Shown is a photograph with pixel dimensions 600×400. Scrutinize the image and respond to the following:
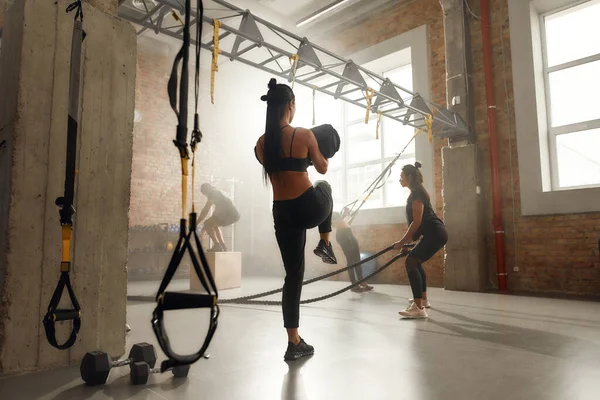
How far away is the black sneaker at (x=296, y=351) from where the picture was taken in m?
2.60

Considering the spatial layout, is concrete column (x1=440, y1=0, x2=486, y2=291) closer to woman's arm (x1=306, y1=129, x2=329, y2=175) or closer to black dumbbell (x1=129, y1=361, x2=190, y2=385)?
woman's arm (x1=306, y1=129, x2=329, y2=175)

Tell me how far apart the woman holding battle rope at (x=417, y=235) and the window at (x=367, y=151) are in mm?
4501

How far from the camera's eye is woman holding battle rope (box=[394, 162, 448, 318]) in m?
4.21

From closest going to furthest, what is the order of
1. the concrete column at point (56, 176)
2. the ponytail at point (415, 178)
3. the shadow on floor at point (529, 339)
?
the concrete column at point (56, 176), the shadow on floor at point (529, 339), the ponytail at point (415, 178)

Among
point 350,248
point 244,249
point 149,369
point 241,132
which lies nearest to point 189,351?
point 149,369

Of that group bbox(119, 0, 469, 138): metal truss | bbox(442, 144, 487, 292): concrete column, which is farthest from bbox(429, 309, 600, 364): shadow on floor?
bbox(119, 0, 469, 138): metal truss

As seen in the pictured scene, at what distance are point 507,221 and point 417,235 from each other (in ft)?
11.4

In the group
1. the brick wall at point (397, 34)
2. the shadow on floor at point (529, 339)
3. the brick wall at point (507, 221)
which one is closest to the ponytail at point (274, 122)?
the shadow on floor at point (529, 339)

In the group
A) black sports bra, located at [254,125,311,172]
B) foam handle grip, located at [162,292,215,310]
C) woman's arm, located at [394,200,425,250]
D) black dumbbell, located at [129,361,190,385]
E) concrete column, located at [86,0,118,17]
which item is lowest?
black dumbbell, located at [129,361,190,385]

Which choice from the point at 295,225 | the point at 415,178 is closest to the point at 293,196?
the point at 295,225

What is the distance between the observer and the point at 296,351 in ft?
8.64

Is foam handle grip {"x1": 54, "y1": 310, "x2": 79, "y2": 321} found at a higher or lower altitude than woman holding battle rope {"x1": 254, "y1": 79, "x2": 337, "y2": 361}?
lower

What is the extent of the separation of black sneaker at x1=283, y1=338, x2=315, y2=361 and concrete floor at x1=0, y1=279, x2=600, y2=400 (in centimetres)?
6

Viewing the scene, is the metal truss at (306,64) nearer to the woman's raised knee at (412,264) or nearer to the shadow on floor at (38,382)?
the woman's raised knee at (412,264)
